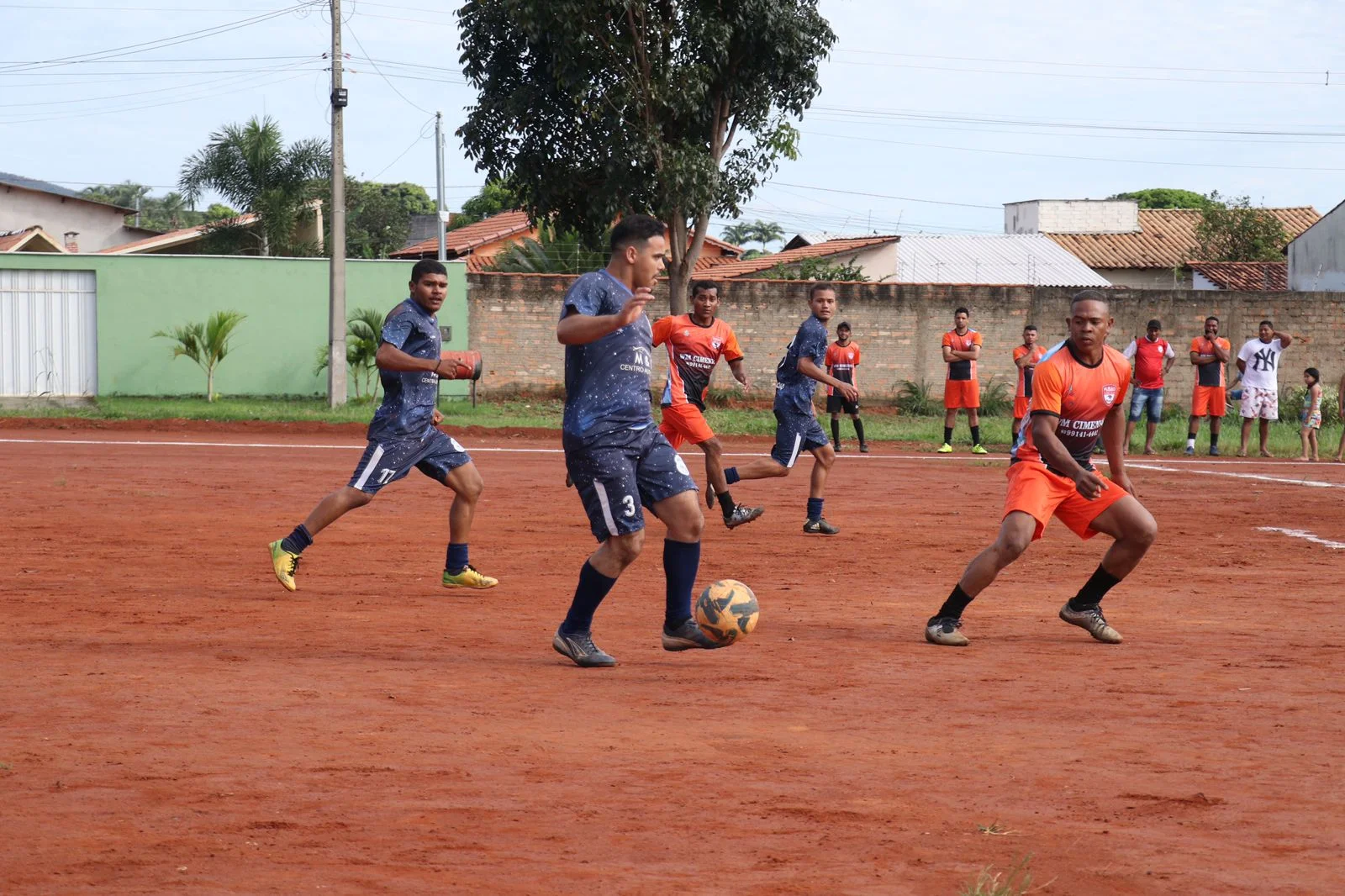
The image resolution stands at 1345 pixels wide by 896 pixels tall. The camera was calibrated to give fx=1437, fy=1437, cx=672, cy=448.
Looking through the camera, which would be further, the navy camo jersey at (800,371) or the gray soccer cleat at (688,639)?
the navy camo jersey at (800,371)

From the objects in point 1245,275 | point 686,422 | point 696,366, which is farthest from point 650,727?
point 1245,275

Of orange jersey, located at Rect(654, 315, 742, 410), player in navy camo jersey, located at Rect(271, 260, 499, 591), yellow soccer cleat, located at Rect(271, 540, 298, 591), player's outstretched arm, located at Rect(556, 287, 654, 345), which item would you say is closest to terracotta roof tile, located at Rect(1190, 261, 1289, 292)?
orange jersey, located at Rect(654, 315, 742, 410)

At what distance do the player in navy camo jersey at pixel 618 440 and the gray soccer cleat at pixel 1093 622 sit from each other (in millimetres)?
2345

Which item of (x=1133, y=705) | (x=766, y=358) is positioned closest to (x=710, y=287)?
(x=1133, y=705)

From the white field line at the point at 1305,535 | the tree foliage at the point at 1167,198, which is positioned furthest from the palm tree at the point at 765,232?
the white field line at the point at 1305,535

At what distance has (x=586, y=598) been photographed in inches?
272

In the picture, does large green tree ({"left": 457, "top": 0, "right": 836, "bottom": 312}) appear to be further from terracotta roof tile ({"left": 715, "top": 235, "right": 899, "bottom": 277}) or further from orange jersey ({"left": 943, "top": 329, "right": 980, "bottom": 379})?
terracotta roof tile ({"left": 715, "top": 235, "right": 899, "bottom": 277})

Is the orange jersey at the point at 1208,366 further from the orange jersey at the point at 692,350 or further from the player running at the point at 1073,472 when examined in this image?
the player running at the point at 1073,472

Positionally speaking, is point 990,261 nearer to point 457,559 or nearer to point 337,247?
point 337,247

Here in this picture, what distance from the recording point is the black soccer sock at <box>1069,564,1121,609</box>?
7.87 metres

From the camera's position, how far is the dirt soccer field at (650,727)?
13.7 ft

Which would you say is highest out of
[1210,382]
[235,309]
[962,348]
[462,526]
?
[235,309]

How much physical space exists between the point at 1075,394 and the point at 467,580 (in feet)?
13.3

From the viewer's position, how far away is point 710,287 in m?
12.2
